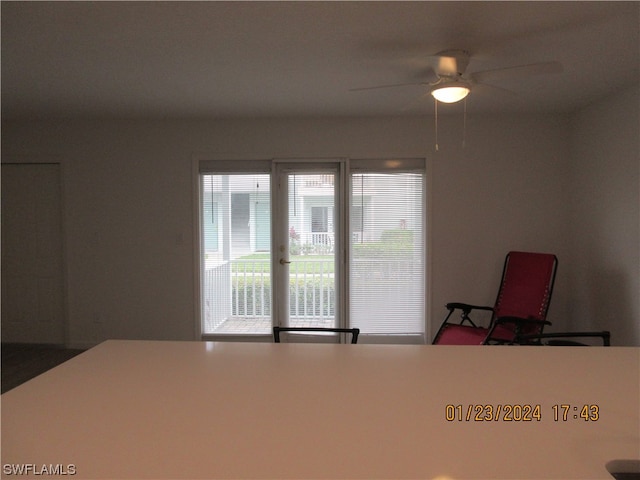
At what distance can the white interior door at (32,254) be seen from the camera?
4.29m

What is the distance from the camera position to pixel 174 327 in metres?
4.24

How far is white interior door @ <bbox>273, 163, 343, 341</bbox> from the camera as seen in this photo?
419 cm

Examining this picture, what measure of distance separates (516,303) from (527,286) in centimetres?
18

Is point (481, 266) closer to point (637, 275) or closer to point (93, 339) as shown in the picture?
point (637, 275)

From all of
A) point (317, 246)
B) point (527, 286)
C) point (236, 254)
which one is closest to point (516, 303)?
point (527, 286)

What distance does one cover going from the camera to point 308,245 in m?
4.22

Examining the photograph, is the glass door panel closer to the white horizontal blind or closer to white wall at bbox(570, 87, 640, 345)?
the white horizontal blind

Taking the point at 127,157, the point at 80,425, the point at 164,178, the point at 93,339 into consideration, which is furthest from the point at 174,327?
the point at 80,425

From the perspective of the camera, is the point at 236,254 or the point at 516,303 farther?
the point at 236,254

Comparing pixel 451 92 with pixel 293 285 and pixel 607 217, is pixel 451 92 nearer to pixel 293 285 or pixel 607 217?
pixel 607 217

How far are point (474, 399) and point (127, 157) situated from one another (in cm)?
416

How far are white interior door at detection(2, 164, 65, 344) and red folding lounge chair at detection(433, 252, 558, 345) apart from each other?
3.88m

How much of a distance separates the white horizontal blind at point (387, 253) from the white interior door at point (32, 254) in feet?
10.1

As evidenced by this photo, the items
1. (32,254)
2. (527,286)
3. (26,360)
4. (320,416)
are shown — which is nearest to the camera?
(320,416)
